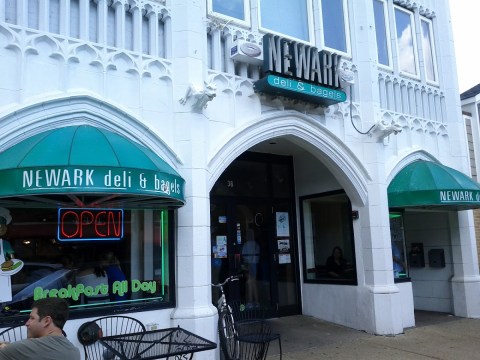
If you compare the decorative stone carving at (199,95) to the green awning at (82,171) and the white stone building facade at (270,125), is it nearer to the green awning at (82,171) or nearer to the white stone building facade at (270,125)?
the white stone building facade at (270,125)

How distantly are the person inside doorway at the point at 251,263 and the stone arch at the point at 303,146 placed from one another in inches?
81.8

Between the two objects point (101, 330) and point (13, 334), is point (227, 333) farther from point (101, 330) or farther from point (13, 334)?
point (13, 334)

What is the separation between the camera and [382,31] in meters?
10.0

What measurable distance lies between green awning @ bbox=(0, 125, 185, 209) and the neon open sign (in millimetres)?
136

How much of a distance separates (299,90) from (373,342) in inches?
168

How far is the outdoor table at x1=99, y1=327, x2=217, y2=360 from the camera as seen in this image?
172 inches

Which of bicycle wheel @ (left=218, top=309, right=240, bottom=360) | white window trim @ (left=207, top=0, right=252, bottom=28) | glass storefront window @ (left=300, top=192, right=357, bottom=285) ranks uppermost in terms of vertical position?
white window trim @ (left=207, top=0, right=252, bottom=28)

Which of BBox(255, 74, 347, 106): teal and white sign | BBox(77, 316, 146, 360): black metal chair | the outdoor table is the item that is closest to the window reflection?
BBox(255, 74, 347, 106): teal and white sign

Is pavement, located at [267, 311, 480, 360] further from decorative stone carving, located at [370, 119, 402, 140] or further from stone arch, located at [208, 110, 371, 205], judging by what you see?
decorative stone carving, located at [370, 119, 402, 140]

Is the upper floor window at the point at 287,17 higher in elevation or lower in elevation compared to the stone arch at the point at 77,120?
higher

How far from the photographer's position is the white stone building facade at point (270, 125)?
5953 millimetres

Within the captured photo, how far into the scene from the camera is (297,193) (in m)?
10.2

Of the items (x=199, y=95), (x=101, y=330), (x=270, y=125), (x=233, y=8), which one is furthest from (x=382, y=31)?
(x=101, y=330)

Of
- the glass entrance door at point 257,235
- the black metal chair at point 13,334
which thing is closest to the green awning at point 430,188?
the glass entrance door at point 257,235
